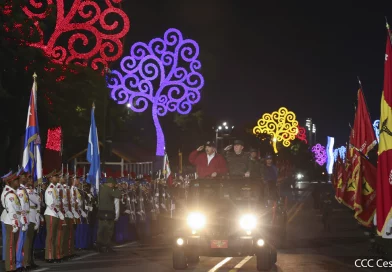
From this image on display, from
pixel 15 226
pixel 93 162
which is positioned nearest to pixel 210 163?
pixel 15 226

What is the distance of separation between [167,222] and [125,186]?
23.6 ft

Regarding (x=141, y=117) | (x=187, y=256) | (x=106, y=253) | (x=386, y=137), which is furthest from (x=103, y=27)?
(x=141, y=117)

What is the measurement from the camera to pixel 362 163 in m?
20.9

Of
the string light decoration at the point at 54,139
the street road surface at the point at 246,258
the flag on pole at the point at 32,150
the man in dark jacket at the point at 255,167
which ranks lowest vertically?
the street road surface at the point at 246,258

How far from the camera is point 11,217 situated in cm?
1706

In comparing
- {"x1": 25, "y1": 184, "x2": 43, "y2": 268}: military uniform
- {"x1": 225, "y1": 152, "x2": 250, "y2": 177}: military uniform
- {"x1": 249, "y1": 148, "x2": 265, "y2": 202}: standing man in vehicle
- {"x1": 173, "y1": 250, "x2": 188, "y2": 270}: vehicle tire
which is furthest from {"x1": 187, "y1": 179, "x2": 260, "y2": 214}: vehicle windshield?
{"x1": 25, "y1": 184, "x2": 43, "y2": 268}: military uniform

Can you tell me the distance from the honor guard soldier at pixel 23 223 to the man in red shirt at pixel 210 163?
3670 mm

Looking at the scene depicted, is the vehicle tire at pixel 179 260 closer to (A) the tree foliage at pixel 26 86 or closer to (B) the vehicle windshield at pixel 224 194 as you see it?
(B) the vehicle windshield at pixel 224 194

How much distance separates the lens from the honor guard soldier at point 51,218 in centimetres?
1934

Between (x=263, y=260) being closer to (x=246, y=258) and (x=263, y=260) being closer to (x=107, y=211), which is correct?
(x=246, y=258)

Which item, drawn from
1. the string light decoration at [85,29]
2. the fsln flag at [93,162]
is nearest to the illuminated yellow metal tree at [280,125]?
the string light decoration at [85,29]

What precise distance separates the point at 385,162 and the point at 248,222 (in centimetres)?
436

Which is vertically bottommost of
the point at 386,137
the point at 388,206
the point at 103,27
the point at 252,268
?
the point at 252,268

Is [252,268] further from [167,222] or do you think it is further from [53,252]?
[167,222]
